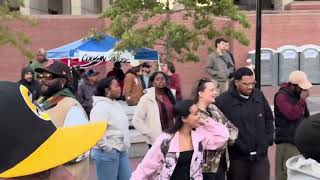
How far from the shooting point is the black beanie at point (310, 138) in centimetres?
251

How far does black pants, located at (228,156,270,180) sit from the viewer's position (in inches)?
255

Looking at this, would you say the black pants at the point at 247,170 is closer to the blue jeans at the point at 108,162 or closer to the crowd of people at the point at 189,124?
the crowd of people at the point at 189,124

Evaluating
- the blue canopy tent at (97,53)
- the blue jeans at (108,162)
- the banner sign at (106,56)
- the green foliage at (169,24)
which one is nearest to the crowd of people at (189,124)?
the blue jeans at (108,162)

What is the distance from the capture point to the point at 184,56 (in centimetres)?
1641

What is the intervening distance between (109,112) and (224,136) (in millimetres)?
1405

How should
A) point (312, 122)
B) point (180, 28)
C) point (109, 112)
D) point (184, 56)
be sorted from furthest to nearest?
1. point (184, 56)
2. point (180, 28)
3. point (109, 112)
4. point (312, 122)

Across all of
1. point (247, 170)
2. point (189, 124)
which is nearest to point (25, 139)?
point (189, 124)

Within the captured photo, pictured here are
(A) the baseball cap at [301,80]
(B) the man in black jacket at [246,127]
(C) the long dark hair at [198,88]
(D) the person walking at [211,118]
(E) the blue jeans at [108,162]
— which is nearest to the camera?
(D) the person walking at [211,118]

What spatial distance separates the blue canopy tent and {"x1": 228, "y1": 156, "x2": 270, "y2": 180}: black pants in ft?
29.9

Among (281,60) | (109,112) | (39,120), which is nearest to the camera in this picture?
(39,120)

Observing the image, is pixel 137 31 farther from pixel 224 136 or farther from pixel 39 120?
pixel 39 120

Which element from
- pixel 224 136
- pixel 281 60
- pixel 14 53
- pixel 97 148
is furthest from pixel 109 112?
pixel 14 53

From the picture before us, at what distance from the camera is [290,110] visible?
7.05 metres

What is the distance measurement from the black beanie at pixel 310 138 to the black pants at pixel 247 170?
3935 millimetres
